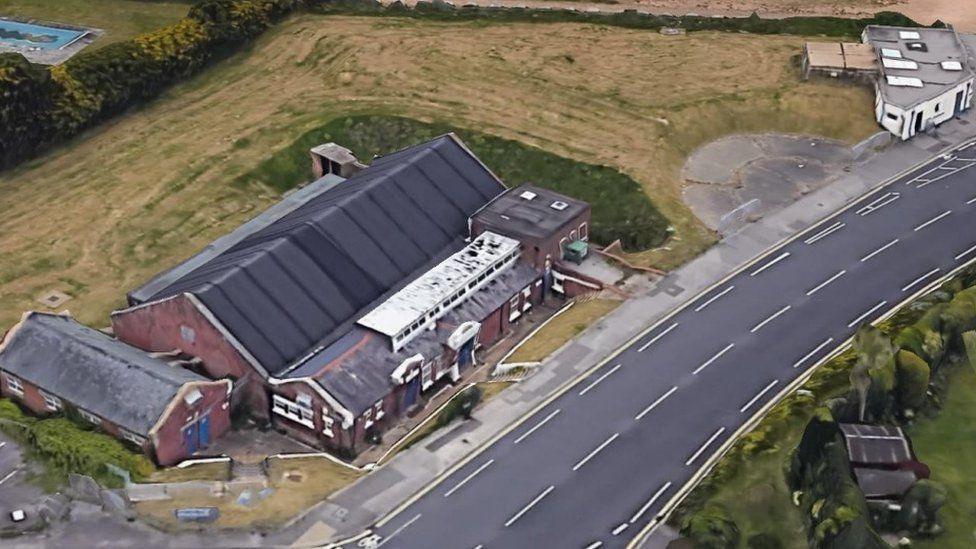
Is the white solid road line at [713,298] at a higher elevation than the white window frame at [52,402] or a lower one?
higher

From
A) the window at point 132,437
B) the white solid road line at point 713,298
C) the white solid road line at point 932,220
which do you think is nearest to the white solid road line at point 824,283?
the white solid road line at point 713,298

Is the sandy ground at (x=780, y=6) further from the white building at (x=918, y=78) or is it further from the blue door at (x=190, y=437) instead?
the blue door at (x=190, y=437)

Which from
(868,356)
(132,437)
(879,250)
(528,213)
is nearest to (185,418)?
(132,437)

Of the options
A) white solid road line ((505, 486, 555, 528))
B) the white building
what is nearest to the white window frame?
white solid road line ((505, 486, 555, 528))

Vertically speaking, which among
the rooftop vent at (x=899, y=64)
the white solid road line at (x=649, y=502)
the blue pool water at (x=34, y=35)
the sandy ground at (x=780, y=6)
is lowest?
the white solid road line at (x=649, y=502)

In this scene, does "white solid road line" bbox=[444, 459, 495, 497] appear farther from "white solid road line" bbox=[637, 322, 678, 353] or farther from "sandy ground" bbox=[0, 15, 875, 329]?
"sandy ground" bbox=[0, 15, 875, 329]

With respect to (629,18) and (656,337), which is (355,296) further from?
(629,18)
